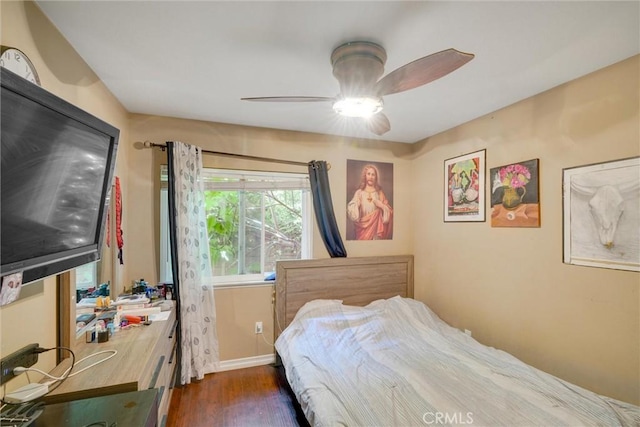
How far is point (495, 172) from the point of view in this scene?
244 cm

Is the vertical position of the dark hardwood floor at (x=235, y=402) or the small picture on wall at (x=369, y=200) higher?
the small picture on wall at (x=369, y=200)

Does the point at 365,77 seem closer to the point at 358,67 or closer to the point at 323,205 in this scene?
the point at 358,67

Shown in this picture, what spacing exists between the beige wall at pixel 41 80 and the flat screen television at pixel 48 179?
0.26m

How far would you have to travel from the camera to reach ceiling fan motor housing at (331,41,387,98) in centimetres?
150

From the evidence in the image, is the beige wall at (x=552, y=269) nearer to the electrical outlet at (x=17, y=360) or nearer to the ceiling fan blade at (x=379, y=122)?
the ceiling fan blade at (x=379, y=122)

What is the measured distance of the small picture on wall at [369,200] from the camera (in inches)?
127

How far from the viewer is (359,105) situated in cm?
163

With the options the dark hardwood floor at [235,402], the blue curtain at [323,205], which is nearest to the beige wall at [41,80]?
the dark hardwood floor at [235,402]

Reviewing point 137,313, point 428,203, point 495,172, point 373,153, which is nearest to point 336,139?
point 373,153

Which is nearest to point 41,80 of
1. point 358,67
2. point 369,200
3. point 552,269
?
point 358,67

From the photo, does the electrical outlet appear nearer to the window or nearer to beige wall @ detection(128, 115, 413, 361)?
beige wall @ detection(128, 115, 413, 361)

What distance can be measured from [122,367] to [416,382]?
5.22 feet

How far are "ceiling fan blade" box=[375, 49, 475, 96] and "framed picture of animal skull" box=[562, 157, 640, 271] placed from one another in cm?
132

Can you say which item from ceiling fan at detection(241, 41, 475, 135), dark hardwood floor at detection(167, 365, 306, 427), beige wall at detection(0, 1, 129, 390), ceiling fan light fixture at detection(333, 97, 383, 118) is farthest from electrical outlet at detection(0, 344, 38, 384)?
ceiling fan light fixture at detection(333, 97, 383, 118)
